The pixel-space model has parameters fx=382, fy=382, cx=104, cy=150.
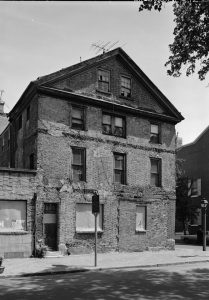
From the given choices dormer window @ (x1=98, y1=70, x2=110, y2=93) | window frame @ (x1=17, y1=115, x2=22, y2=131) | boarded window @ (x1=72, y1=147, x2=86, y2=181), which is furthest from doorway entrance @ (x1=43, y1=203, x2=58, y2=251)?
dormer window @ (x1=98, y1=70, x2=110, y2=93)

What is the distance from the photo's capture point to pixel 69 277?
1354cm

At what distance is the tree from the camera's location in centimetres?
1031

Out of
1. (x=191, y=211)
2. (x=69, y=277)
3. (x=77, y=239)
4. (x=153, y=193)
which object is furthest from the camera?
(x=191, y=211)

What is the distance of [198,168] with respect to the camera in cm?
4172

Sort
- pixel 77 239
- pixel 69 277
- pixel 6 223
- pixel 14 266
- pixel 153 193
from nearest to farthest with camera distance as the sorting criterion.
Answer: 1. pixel 69 277
2. pixel 14 266
3. pixel 6 223
4. pixel 77 239
5. pixel 153 193

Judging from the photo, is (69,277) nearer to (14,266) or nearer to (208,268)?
(14,266)

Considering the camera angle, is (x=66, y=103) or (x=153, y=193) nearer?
(x=66, y=103)

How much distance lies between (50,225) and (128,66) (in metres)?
11.2

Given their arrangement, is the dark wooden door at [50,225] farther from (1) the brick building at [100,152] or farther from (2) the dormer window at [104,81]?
(2) the dormer window at [104,81]

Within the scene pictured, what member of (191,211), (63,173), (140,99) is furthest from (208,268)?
(191,211)

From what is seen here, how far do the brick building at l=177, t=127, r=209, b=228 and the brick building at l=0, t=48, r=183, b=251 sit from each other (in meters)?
15.2

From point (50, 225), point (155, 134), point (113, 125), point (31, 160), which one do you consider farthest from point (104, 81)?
point (50, 225)

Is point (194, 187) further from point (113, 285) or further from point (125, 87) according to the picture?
point (113, 285)

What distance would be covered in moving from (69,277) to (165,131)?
14622mm
